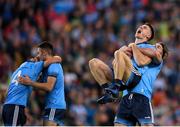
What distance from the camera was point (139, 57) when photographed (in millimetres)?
12531

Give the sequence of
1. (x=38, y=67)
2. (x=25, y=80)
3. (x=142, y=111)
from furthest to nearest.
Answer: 1. (x=38, y=67)
2. (x=25, y=80)
3. (x=142, y=111)

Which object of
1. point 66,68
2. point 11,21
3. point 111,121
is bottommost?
point 111,121

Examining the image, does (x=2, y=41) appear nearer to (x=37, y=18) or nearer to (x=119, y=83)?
(x=37, y=18)

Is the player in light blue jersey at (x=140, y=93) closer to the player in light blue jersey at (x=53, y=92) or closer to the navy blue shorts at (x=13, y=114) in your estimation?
the player in light blue jersey at (x=53, y=92)

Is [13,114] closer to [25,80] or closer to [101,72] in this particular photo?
[25,80]

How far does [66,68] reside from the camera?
1956 centimetres

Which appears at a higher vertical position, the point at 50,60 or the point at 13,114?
the point at 50,60

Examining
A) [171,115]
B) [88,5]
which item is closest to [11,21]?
A: [88,5]

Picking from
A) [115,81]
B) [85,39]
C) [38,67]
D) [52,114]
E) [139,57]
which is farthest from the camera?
[85,39]

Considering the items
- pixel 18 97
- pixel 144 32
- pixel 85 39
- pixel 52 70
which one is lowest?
pixel 18 97

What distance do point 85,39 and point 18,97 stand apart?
8.39 m

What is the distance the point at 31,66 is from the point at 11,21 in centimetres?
738

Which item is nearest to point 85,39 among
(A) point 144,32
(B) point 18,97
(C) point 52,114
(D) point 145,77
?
(C) point 52,114

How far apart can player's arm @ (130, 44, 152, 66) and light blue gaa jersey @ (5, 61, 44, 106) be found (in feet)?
A: 5.34
